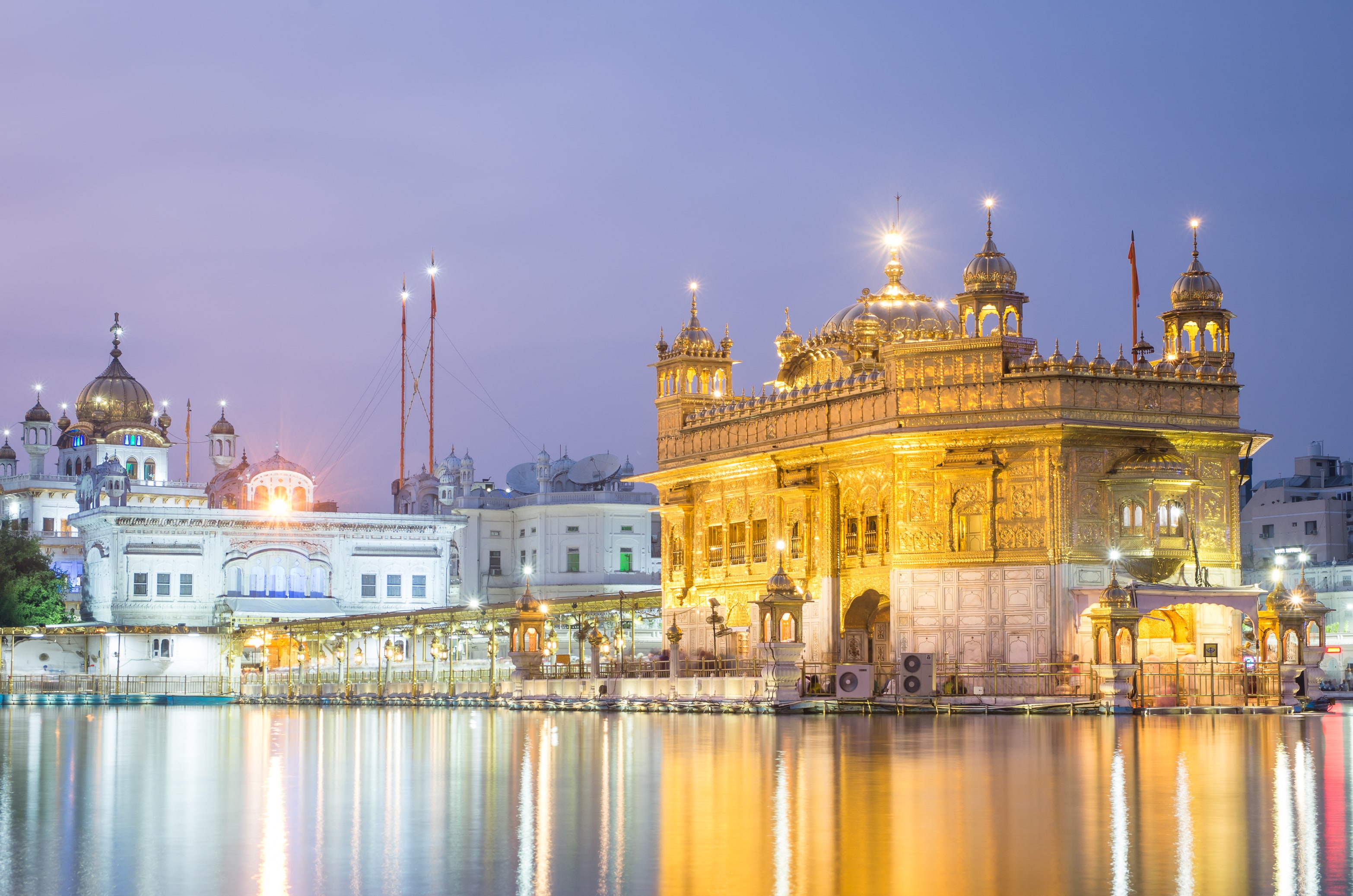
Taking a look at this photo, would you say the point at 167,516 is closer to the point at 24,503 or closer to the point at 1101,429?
the point at 24,503

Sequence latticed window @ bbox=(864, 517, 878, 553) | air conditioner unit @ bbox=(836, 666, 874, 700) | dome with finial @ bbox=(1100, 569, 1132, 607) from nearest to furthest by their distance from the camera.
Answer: dome with finial @ bbox=(1100, 569, 1132, 607)
air conditioner unit @ bbox=(836, 666, 874, 700)
latticed window @ bbox=(864, 517, 878, 553)

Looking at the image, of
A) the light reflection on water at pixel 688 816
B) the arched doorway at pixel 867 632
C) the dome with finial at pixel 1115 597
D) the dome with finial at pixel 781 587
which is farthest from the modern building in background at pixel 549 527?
the light reflection on water at pixel 688 816

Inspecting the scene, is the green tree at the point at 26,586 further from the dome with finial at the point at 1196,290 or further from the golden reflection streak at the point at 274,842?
the golden reflection streak at the point at 274,842

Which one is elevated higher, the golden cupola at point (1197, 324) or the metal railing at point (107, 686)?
the golden cupola at point (1197, 324)

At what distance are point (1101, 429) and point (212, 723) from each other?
67.3ft

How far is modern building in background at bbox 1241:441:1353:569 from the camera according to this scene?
277 ft

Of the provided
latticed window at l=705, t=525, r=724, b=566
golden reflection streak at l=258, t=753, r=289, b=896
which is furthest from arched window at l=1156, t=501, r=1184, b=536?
golden reflection streak at l=258, t=753, r=289, b=896

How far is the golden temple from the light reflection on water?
1358 cm

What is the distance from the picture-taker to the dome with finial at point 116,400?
110500mm

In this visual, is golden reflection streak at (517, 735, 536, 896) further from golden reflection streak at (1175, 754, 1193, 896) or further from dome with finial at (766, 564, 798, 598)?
dome with finial at (766, 564, 798, 598)

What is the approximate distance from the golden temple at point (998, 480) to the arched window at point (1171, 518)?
41mm

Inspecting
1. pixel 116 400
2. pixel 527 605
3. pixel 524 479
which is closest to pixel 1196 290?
pixel 527 605

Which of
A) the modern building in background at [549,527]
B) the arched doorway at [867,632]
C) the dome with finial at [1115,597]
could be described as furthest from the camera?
the modern building in background at [549,527]

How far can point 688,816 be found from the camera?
15.8m
